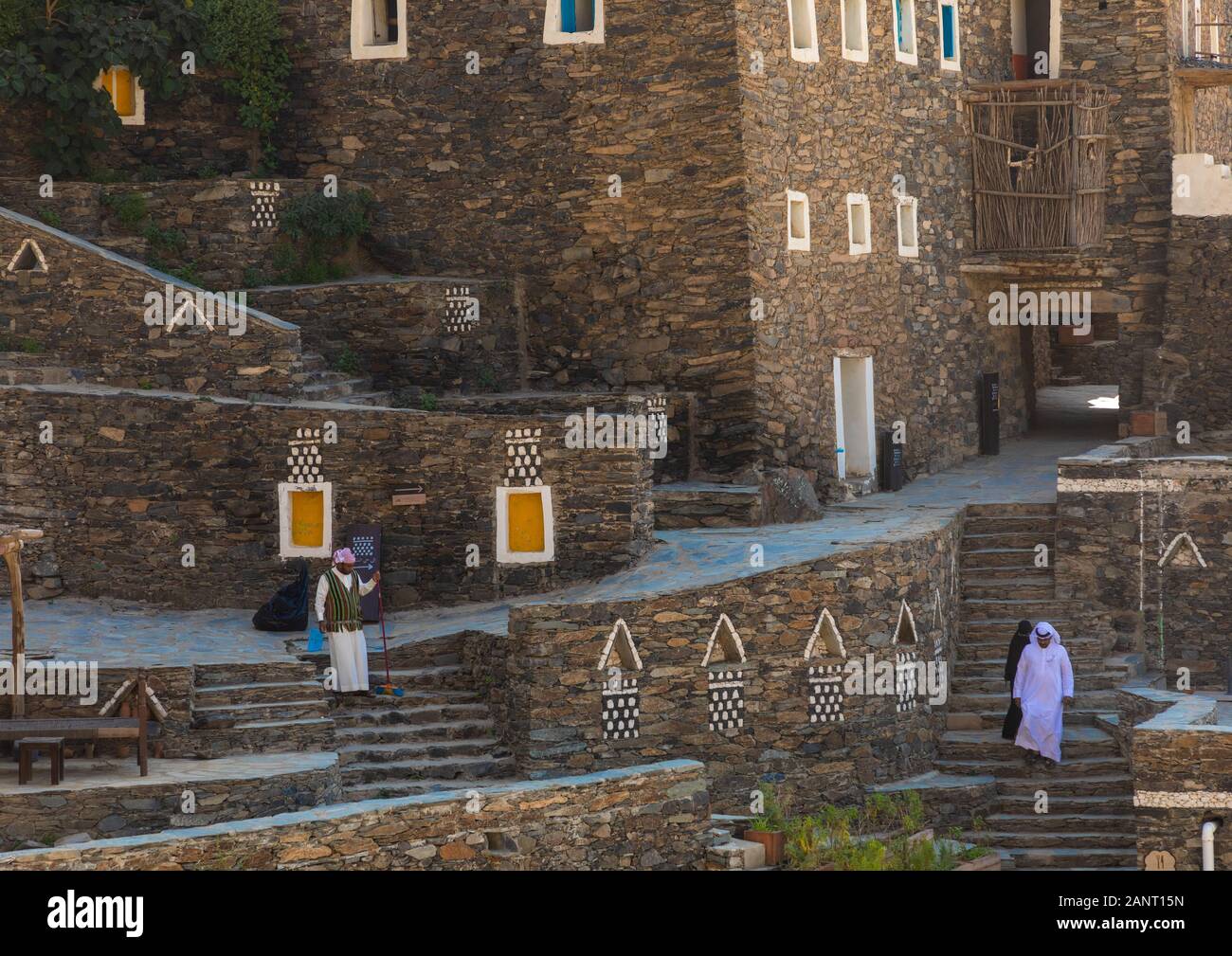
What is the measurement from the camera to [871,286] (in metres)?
26.9

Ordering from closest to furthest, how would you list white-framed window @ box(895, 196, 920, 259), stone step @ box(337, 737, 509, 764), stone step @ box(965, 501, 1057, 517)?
stone step @ box(337, 737, 509, 764) < stone step @ box(965, 501, 1057, 517) < white-framed window @ box(895, 196, 920, 259)

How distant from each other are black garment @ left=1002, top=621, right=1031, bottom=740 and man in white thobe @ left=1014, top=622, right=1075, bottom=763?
5 centimetres

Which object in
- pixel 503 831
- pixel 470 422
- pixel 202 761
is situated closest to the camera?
pixel 503 831

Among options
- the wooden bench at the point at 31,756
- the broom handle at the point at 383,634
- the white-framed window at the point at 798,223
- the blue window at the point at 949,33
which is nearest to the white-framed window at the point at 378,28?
the white-framed window at the point at 798,223

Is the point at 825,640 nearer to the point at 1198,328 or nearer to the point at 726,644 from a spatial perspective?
the point at 726,644

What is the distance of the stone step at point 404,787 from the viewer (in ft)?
59.4

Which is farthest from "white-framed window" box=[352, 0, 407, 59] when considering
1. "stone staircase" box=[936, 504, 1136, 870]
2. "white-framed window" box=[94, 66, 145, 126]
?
"stone staircase" box=[936, 504, 1136, 870]

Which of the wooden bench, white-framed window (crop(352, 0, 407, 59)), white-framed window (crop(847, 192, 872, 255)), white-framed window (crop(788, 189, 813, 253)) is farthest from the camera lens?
white-framed window (crop(847, 192, 872, 255))

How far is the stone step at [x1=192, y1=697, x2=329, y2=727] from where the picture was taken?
1839 centimetres

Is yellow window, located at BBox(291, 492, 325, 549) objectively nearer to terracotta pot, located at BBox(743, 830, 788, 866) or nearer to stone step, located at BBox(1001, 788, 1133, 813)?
terracotta pot, located at BBox(743, 830, 788, 866)

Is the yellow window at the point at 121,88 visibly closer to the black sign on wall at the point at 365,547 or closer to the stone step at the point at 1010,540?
the black sign on wall at the point at 365,547

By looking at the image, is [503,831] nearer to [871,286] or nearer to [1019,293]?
[871,286]

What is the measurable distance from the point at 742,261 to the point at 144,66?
7160 mm
